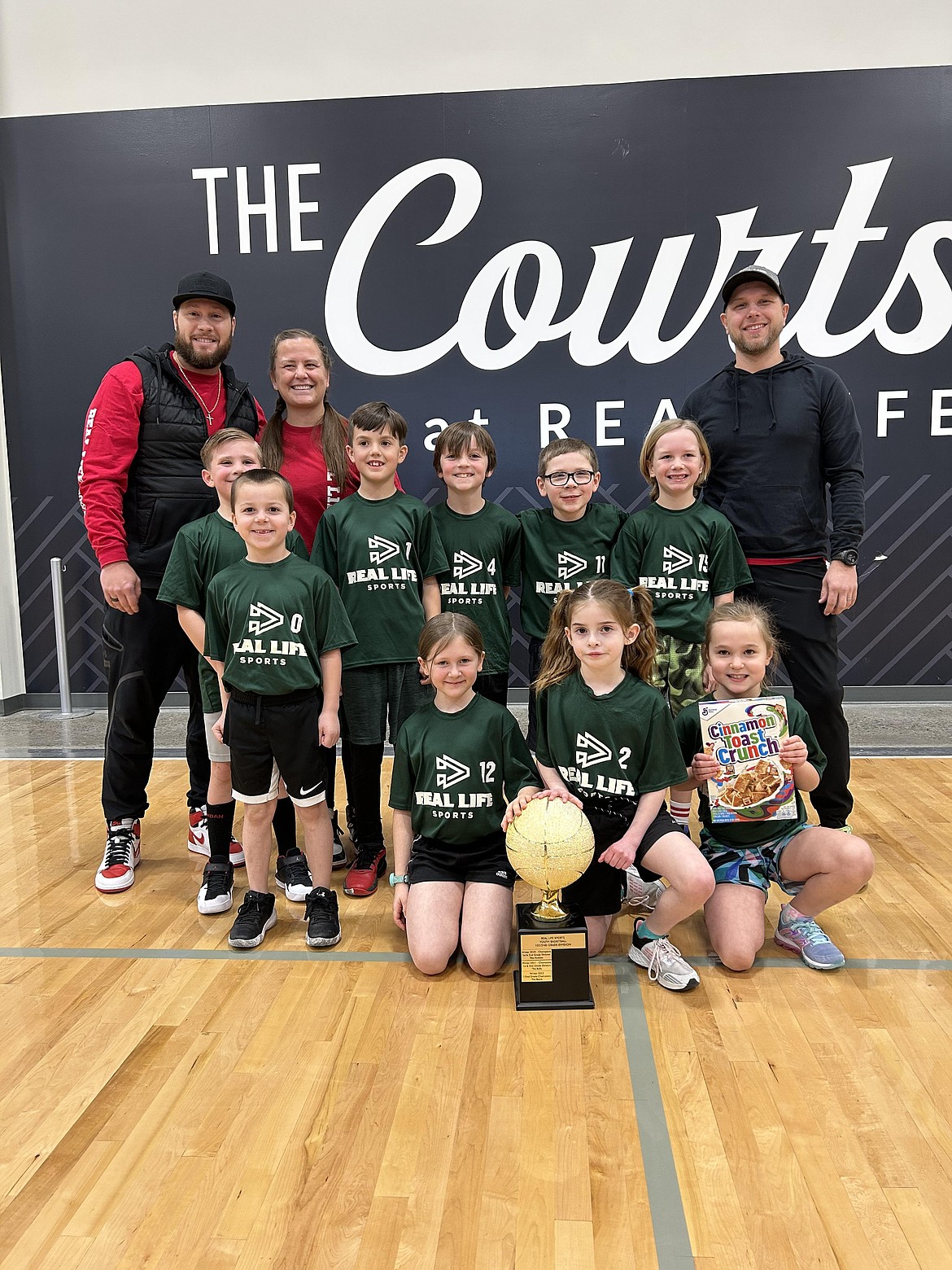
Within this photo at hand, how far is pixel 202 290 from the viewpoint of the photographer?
294 centimetres

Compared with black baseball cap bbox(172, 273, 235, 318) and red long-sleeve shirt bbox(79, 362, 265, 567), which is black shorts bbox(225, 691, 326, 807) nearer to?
red long-sleeve shirt bbox(79, 362, 265, 567)

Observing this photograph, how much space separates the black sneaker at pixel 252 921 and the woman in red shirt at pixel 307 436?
113 centimetres

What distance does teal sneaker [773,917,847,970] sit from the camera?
90.7 inches

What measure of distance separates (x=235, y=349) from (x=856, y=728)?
13.1 ft

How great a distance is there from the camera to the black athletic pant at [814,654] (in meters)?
2.92

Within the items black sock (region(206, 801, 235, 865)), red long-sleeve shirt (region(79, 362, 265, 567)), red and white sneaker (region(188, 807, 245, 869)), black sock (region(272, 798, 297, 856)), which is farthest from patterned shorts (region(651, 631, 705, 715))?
red long-sleeve shirt (region(79, 362, 265, 567))

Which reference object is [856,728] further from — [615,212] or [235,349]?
[235,349]

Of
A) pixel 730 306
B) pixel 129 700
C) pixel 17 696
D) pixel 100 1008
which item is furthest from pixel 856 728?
pixel 17 696

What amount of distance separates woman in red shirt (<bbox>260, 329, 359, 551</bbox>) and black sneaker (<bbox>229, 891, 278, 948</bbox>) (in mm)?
1125

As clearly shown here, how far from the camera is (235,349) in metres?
5.30

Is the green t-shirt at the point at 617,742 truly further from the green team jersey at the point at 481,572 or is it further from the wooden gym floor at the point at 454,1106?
the green team jersey at the point at 481,572

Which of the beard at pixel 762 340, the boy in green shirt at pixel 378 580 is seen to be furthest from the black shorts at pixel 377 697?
the beard at pixel 762 340

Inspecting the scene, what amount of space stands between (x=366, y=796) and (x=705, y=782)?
1.08 metres

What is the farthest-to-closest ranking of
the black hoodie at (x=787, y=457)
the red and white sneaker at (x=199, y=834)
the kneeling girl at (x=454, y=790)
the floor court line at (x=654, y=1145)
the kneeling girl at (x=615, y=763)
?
the red and white sneaker at (x=199, y=834), the black hoodie at (x=787, y=457), the kneeling girl at (x=454, y=790), the kneeling girl at (x=615, y=763), the floor court line at (x=654, y=1145)
